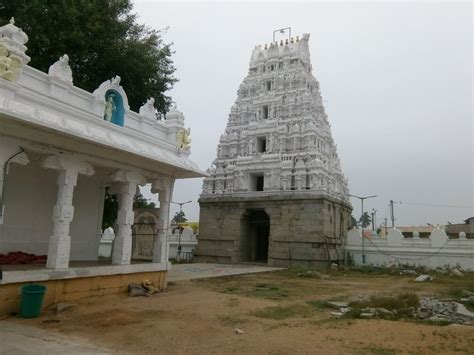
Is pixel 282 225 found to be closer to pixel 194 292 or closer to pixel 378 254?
pixel 378 254

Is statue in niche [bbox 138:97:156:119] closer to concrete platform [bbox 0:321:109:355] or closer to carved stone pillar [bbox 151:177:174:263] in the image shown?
carved stone pillar [bbox 151:177:174:263]

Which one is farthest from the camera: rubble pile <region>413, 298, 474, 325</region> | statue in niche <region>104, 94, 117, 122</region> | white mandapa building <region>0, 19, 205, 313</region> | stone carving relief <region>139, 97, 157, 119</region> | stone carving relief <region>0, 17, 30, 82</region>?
stone carving relief <region>139, 97, 157, 119</region>

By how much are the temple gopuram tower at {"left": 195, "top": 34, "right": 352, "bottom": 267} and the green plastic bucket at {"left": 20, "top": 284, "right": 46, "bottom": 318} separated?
17.1m

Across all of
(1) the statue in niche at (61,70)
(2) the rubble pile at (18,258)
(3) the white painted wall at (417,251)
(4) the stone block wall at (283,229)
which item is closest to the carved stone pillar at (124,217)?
(2) the rubble pile at (18,258)

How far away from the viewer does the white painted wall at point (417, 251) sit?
21.9 m

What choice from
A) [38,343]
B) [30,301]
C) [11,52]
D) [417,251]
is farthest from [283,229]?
[38,343]

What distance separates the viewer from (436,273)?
20219 millimetres

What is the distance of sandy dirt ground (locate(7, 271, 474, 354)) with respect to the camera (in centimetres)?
548

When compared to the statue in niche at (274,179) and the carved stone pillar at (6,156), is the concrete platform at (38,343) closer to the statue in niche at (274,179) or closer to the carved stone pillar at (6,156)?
the carved stone pillar at (6,156)

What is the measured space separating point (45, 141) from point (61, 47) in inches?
274

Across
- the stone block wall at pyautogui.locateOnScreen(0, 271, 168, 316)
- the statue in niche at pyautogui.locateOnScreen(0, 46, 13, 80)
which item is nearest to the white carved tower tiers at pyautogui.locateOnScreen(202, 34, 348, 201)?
the stone block wall at pyautogui.locateOnScreen(0, 271, 168, 316)

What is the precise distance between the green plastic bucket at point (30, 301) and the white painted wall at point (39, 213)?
2827 millimetres

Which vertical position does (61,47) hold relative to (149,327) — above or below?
above

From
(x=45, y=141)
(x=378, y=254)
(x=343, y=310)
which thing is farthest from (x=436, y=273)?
(x=45, y=141)
